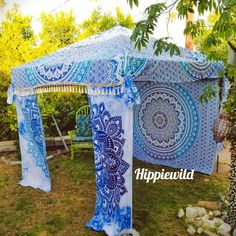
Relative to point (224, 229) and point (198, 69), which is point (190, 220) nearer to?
point (224, 229)

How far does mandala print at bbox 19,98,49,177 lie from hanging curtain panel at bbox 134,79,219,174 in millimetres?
2340

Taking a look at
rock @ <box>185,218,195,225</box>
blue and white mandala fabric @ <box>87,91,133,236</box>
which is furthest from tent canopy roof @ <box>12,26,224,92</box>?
rock @ <box>185,218,195,225</box>

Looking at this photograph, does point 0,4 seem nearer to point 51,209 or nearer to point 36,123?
point 36,123

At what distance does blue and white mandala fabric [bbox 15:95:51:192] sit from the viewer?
5.59 meters

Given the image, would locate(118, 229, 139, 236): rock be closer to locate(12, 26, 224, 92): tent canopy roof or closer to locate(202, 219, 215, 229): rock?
locate(202, 219, 215, 229): rock

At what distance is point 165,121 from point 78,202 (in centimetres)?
268

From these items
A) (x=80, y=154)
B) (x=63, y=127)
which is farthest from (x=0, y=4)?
(x=80, y=154)

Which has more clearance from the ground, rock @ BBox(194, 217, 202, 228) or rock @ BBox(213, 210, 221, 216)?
rock @ BBox(213, 210, 221, 216)

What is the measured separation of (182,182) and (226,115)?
2118 mm

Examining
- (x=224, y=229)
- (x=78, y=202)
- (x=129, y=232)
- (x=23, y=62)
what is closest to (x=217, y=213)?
(x=224, y=229)

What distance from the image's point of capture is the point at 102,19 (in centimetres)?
1063

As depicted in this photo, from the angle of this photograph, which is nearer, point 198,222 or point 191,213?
point 198,222

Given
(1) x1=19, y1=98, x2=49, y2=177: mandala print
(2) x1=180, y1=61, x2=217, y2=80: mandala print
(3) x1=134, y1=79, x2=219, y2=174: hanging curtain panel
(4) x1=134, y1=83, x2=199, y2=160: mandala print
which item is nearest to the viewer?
(2) x1=180, y1=61, x2=217, y2=80: mandala print

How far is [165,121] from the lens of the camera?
264 inches
